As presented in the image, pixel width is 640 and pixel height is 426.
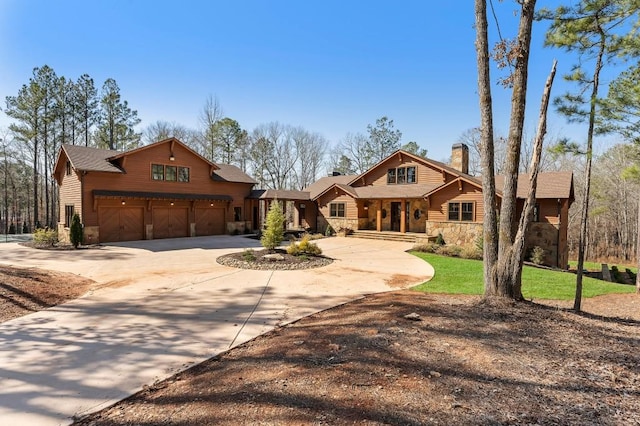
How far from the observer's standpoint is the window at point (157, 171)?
19094 millimetres

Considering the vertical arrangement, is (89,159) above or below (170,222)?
above

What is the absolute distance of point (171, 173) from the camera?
19984mm

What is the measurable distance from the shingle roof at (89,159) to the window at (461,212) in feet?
60.8

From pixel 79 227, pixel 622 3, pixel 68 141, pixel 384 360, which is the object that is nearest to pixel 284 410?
pixel 384 360

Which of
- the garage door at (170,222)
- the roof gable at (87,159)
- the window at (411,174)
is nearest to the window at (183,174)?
the garage door at (170,222)

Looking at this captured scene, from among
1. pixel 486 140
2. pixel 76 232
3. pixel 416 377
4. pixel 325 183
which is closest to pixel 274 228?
pixel 486 140

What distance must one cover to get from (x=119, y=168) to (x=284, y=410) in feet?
62.2

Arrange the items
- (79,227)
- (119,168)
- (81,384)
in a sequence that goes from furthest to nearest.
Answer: (119,168)
(79,227)
(81,384)

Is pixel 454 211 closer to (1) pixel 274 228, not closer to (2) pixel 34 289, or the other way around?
(1) pixel 274 228

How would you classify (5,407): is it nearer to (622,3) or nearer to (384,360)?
(384,360)

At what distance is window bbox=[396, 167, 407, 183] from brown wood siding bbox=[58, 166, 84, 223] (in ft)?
61.8

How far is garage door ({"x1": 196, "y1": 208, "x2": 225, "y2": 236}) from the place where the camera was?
836 inches

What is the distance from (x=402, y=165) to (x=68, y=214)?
67.2 feet

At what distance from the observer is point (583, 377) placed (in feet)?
10.8
